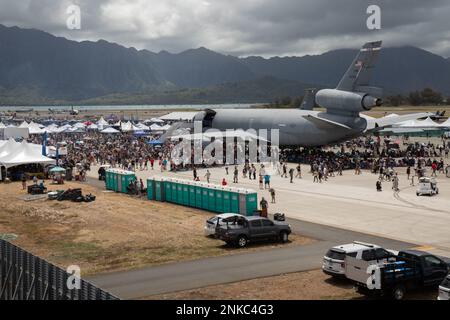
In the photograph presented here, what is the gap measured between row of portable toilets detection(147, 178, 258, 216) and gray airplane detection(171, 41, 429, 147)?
90.1ft

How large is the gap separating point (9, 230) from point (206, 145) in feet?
131

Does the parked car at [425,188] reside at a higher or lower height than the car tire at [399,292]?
higher

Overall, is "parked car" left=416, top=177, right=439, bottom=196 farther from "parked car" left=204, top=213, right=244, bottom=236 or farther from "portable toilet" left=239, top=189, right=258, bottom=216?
"parked car" left=204, top=213, right=244, bottom=236

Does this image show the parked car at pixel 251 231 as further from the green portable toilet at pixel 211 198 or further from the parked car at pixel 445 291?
the parked car at pixel 445 291

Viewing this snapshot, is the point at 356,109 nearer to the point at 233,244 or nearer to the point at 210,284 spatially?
the point at 233,244

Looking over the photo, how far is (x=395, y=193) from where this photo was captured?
39344mm

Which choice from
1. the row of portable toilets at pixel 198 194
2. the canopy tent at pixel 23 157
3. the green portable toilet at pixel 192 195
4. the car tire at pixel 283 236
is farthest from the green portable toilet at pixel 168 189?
the canopy tent at pixel 23 157

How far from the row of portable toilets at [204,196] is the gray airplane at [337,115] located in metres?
27.5

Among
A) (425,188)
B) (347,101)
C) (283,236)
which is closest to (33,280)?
(283,236)

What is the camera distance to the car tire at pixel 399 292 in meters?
16.7

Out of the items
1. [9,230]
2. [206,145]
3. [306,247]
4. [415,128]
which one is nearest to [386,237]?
[306,247]

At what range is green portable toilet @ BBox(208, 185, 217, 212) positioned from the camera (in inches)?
1314

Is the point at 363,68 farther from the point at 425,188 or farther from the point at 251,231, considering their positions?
the point at 251,231

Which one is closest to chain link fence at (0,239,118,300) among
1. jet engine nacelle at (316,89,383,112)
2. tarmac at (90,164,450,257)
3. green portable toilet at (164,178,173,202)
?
tarmac at (90,164,450,257)
